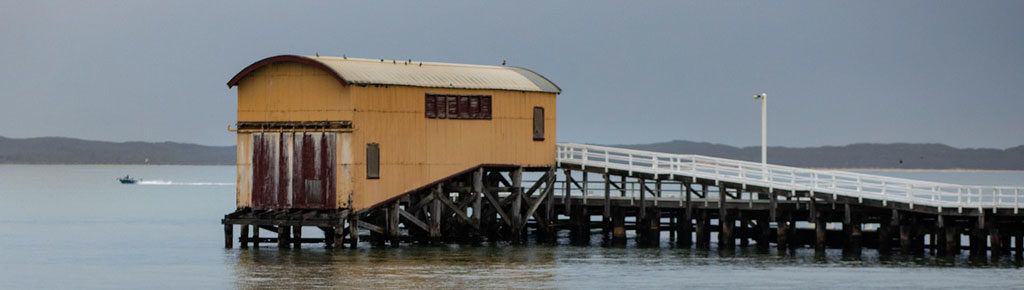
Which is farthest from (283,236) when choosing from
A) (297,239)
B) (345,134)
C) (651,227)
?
(651,227)

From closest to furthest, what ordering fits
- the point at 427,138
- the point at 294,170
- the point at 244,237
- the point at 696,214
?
1. the point at 294,170
2. the point at 427,138
3. the point at 244,237
4. the point at 696,214

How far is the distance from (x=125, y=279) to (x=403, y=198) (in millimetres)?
11436

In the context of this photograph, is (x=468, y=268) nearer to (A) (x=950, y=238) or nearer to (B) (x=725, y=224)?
(B) (x=725, y=224)

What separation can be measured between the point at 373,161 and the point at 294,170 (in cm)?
257

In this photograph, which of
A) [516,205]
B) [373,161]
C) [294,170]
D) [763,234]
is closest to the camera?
[373,161]

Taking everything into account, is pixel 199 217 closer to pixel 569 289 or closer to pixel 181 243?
pixel 181 243

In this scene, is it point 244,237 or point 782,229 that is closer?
point 244,237

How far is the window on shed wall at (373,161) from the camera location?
58875mm

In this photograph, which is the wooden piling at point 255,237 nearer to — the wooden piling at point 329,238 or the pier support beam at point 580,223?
the wooden piling at point 329,238

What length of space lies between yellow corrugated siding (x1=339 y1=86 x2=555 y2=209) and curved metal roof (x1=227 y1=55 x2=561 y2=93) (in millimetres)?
246

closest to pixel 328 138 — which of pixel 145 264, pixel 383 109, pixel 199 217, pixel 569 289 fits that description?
pixel 383 109

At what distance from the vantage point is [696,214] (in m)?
65.2

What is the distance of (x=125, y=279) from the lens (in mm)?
53156

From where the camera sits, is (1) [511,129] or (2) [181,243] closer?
(1) [511,129]
